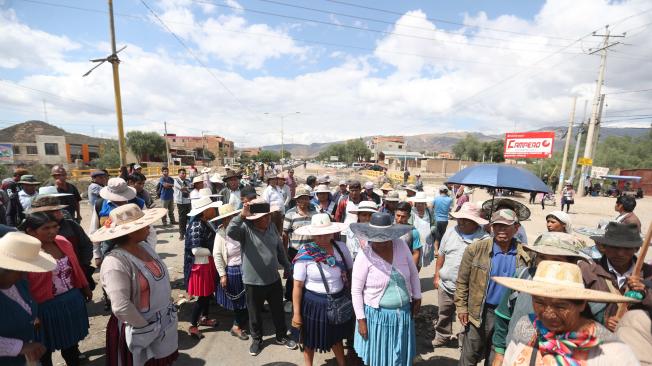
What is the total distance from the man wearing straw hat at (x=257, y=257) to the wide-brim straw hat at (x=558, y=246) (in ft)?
8.72

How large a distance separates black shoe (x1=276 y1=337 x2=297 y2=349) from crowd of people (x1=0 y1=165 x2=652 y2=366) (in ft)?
0.04

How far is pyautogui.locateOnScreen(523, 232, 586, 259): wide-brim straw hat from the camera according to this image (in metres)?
2.17

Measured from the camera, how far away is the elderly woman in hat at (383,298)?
2564 millimetres

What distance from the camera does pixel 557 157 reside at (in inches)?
1569

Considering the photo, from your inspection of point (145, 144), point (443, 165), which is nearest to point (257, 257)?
point (443, 165)

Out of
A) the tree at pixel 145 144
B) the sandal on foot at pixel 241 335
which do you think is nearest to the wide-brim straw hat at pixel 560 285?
the sandal on foot at pixel 241 335

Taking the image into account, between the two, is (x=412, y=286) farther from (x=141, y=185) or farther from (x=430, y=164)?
(x=430, y=164)

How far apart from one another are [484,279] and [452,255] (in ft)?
2.23

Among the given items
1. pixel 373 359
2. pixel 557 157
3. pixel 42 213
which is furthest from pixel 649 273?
pixel 557 157

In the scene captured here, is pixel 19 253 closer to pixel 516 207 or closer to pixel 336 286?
pixel 336 286

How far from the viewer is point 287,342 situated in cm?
373

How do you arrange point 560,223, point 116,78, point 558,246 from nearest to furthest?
point 558,246
point 560,223
point 116,78

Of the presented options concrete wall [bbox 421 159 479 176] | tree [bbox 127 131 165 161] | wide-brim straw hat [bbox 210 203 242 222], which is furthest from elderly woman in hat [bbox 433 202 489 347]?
tree [bbox 127 131 165 161]

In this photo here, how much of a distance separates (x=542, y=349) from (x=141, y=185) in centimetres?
741
